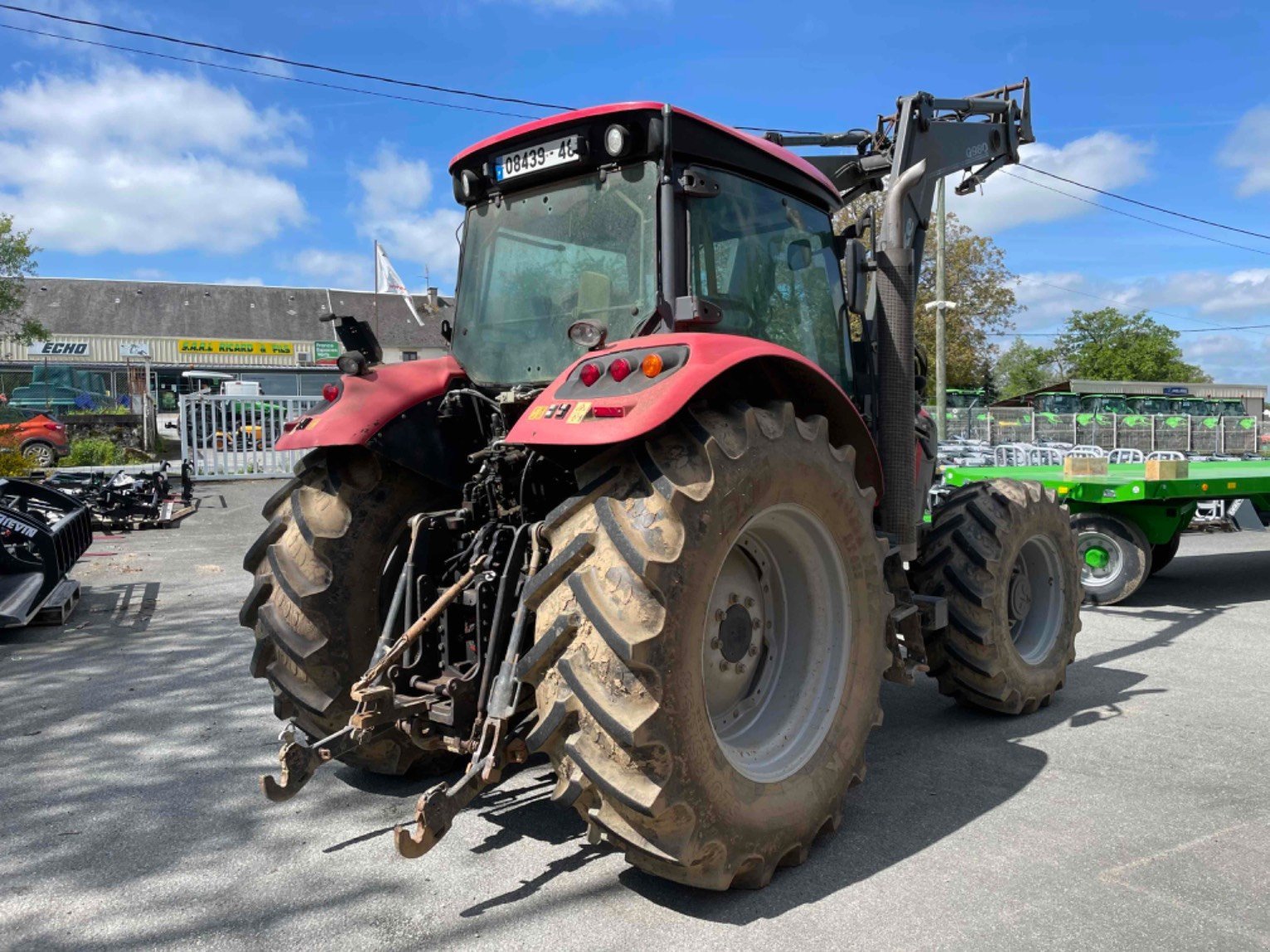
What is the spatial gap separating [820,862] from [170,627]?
5.52 meters

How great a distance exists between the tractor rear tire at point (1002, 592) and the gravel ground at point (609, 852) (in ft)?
0.78

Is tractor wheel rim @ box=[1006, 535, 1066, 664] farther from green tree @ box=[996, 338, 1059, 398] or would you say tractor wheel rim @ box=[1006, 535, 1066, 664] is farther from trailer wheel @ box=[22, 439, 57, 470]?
green tree @ box=[996, 338, 1059, 398]

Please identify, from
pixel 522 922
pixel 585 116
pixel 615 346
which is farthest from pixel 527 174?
pixel 522 922

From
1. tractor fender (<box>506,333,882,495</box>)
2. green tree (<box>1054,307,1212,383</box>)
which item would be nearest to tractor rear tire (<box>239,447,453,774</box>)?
tractor fender (<box>506,333,882,495</box>)

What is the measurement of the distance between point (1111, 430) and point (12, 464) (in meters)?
26.4

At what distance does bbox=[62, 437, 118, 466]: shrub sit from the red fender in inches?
741

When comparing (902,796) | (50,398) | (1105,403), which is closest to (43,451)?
(50,398)

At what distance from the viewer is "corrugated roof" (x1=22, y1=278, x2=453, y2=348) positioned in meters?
53.0

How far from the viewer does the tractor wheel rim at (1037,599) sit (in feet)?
16.1

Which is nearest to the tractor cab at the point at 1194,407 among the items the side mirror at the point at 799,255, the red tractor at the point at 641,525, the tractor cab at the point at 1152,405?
the tractor cab at the point at 1152,405

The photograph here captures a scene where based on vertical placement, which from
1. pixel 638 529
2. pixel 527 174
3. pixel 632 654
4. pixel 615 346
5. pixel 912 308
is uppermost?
pixel 527 174

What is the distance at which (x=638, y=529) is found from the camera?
2674 mm

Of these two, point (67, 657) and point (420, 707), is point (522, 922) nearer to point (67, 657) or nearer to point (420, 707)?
point (420, 707)

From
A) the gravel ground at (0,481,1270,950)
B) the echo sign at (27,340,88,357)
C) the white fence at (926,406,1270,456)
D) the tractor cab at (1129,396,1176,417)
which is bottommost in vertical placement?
the gravel ground at (0,481,1270,950)
